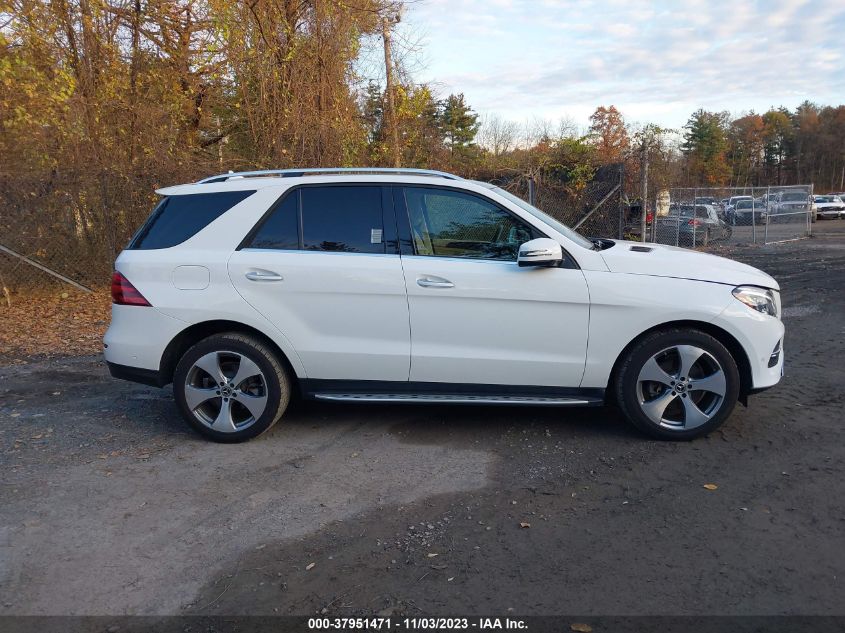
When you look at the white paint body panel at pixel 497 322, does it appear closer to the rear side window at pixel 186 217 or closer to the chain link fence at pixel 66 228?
the rear side window at pixel 186 217

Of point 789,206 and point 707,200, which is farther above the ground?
point 707,200

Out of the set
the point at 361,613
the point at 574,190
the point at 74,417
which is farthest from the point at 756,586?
the point at 574,190

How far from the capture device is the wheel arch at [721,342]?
4.49 meters

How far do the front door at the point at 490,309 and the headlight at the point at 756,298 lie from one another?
1.02 metres

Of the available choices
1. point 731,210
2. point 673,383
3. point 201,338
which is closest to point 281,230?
point 201,338

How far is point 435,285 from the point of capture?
450 cm

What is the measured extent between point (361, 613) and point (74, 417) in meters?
3.69

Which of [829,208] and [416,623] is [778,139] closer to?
[829,208]

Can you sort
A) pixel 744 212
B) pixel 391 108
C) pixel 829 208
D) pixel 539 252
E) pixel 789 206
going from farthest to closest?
pixel 829 208 < pixel 744 212 < pixel 789 206 < pixel 391 108 < pixel 539 252

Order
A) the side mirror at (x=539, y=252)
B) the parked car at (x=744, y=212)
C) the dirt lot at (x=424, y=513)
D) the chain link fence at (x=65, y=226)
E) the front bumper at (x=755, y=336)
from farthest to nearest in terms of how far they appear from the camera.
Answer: the parked car at (x=744, y=212) → the chain link fence at (x=65, y=226) → the front bumper at (x=755, y=336) → the side mirror at (x=539, y=252) → the dirt lot at (x=424, y=513)

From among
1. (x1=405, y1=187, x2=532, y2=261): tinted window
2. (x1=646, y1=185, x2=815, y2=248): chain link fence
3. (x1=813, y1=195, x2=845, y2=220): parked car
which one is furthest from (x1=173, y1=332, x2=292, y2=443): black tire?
(x1=813, y1=195, x2=845, y2=220): parked car

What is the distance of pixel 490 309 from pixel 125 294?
2.56m

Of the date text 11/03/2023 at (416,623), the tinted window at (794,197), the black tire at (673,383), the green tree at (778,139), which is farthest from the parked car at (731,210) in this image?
the green tree at (778,139)

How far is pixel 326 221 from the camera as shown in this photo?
476cm
